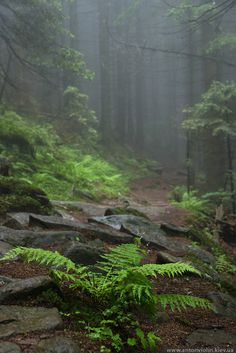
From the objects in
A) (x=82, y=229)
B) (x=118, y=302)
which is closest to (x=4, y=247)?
(x=82, y=229)

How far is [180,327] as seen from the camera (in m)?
4.19

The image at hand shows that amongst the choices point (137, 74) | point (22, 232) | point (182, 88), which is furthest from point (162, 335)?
point (182, 88)

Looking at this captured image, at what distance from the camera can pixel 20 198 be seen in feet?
25.8

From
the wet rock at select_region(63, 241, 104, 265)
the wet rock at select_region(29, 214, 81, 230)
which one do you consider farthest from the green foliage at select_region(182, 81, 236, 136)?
the wet rock at select_region(63, 241, 104, 265)

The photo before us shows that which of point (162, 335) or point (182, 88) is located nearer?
point (162, 335)

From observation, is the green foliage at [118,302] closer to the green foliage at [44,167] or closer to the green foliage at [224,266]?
the green foliage at [224,266]

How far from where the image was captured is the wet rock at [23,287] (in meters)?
3.66

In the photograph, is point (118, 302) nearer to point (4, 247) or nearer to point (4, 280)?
point (4, 280)

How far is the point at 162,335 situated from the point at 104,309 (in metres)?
0.60

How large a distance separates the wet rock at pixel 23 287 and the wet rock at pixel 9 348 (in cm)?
66

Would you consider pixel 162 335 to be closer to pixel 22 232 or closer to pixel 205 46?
pixel 22 232

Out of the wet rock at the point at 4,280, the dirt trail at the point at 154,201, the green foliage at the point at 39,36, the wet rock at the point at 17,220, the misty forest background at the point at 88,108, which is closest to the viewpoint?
the wet rock at the point at 4,280

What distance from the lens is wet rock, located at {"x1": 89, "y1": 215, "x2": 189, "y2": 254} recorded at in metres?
7.15

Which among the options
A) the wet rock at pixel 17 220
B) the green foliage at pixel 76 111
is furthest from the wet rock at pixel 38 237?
the green foliage at pixel 76 111
